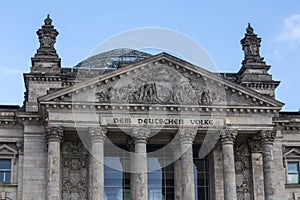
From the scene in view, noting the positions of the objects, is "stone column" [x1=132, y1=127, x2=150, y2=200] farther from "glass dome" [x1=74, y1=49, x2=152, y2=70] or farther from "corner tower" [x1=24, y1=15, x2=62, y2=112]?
"glass dome" [x1=74, y1=49, x2=152, y2=70]

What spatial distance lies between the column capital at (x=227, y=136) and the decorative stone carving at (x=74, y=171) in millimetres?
9521

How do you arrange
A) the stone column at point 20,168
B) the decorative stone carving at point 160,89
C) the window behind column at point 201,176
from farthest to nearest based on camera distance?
the window behind column at point 201,176 → the stone column at point 20,168 → the decorative stone carving at point 160,89

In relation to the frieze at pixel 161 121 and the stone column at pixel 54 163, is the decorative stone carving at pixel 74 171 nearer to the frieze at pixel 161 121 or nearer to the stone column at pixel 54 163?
the stone column at pixel 54 163

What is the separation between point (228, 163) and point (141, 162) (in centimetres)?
591

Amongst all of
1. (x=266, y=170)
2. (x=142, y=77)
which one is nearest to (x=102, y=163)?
(x=142, y=77)

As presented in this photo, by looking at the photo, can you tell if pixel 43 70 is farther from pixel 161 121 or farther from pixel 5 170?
pixel 161 121

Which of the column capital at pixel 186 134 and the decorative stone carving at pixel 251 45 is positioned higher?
the decorative stone carving at pixel 251 45

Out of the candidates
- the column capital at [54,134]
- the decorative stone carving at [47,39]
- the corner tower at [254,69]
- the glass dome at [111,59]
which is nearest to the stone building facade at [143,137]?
the column capital at [54,134]

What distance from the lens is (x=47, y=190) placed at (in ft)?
142

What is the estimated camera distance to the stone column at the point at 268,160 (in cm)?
4547

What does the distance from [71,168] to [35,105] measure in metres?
5.42

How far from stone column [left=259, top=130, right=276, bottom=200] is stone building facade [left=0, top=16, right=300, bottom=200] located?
0.07 meters

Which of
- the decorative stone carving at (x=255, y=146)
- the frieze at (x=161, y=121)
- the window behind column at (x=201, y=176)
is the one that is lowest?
the window behind column at (x=201, y=176)

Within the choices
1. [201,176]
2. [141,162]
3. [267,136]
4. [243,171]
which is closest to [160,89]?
[141,162]
